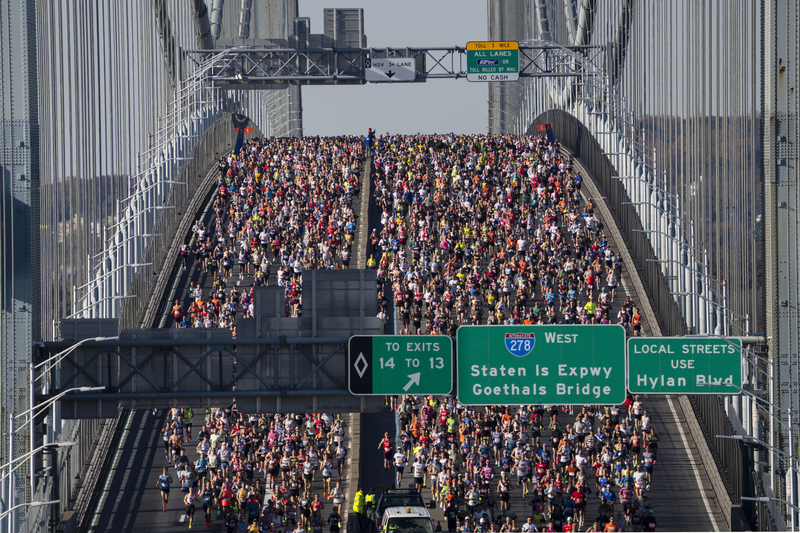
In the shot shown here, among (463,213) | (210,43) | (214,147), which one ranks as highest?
(210,43)

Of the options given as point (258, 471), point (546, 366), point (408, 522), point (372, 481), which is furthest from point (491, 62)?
point (408, 522)

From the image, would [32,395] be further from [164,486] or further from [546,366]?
[546,366]

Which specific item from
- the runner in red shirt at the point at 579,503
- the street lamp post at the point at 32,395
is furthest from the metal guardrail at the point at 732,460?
the street lamp post at the point at 32,395

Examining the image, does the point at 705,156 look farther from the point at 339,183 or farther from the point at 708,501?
the point at 708,501

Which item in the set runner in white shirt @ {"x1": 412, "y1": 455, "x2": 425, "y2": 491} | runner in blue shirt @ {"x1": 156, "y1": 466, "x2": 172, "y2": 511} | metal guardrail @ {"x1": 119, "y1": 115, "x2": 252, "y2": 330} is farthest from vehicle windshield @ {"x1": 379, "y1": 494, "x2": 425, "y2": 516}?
metal guardrail @ {"x1": 119, "y1": 115, "x2": 252, "y2": 330}

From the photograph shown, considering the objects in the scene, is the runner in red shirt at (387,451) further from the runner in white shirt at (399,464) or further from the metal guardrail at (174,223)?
the metal guardrail at (174,223)

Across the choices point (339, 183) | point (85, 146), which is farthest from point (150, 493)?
point (339, 183)
